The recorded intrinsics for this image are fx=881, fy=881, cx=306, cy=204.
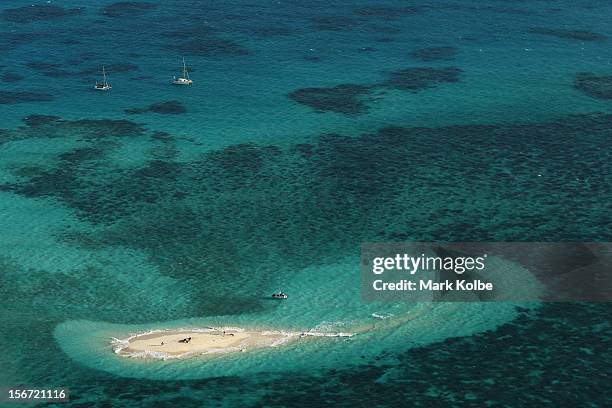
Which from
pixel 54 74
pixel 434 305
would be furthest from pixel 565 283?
pixel 54 74

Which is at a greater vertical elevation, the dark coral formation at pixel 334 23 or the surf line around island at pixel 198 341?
the dark coral formation at pixel 334 23

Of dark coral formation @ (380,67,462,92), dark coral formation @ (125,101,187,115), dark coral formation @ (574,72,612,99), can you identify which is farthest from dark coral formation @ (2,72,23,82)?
dark coral formation @ (574,72,612,99)

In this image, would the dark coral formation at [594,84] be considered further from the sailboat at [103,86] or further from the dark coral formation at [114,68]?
the sailboat at [103,86]

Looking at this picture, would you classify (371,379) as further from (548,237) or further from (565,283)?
(548,237)

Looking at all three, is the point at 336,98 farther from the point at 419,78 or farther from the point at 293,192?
the point at 293,192

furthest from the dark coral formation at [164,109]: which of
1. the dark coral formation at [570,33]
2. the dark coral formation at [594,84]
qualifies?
the dark coral formation at [570,33]

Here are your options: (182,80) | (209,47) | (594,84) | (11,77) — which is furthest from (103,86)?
(594,84)
